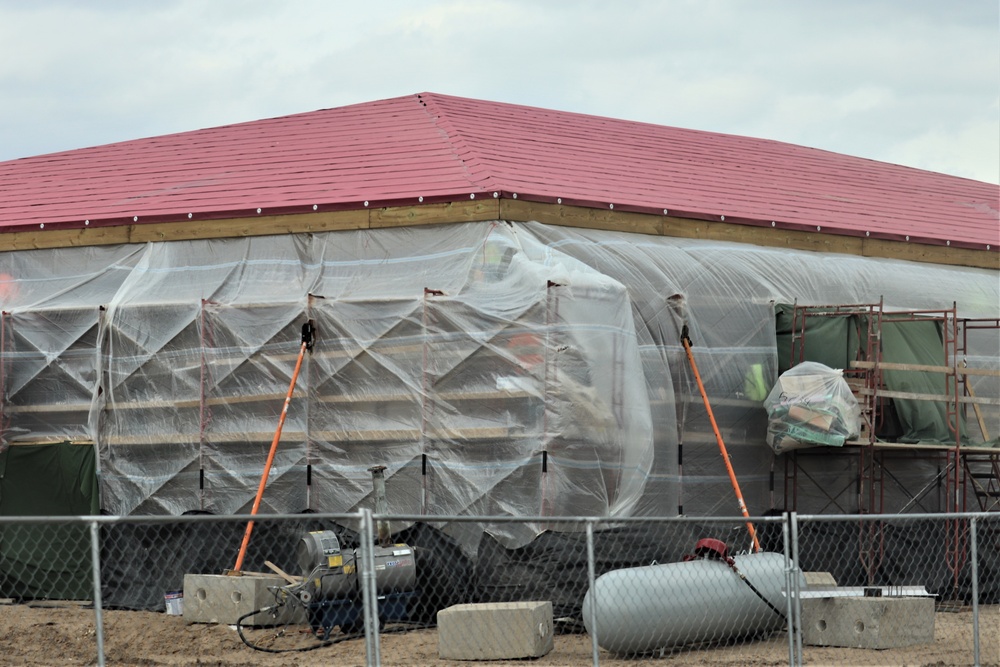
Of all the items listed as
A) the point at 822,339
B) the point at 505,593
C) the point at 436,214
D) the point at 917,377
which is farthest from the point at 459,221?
the point at 917,377

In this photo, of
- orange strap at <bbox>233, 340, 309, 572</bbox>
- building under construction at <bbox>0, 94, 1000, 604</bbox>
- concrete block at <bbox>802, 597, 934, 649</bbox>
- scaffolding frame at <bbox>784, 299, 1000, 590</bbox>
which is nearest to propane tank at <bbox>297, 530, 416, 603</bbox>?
orange strap at <bbox>233, 340, 309, 572</bbox>

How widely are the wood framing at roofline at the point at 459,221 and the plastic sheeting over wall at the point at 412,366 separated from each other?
0.45ft

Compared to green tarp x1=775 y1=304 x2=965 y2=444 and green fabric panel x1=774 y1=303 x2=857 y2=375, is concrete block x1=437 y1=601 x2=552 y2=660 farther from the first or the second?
green fabric panel x1=774 y1=303 x2=857 y2=375

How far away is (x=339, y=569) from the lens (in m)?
12.2

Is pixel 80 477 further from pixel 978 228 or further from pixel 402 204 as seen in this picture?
pixel 978 228

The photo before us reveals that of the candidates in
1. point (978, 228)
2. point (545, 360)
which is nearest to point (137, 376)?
point (545, 360)

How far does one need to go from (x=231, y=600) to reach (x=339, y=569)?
1.40 m

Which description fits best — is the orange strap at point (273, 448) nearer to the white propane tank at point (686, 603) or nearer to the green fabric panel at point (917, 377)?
the white propane tank at point (686, 603)

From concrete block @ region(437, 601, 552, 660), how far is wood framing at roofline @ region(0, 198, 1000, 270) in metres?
5.26

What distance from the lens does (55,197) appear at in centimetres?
1794

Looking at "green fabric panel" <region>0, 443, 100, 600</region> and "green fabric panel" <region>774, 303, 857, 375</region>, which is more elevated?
"green fabric panel" <region>774, 303, 857, 375</region>

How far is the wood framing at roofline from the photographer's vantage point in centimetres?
1495

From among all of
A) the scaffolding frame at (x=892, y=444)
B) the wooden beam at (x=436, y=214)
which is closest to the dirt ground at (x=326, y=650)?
the scaffolding frame at (x=892, y=444)

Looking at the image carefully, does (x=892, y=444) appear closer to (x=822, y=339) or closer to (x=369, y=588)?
(x=822, y=339)
